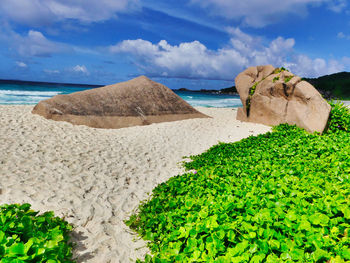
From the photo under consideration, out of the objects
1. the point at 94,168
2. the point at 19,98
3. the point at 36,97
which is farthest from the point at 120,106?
the point at 36,97

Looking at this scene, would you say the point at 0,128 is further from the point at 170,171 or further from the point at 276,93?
the point at 276,93

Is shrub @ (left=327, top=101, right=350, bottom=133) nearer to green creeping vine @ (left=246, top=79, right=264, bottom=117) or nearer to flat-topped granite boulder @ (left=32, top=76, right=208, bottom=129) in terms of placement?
green creeping vine @ (left=246, top=79, right=264, bottom=117)

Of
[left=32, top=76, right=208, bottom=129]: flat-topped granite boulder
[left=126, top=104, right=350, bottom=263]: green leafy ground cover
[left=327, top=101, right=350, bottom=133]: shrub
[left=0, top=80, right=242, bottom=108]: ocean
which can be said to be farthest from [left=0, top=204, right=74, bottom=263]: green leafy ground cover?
[left=0, top=80, right=242, bottom=108]: ocean

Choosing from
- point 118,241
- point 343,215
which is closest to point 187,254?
point 118,241

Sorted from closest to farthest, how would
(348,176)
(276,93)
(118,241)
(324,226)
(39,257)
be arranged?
(39,257) → (324,226) → (118,241) → (348,176) → (276,93)

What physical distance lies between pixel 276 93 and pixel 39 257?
11.6m

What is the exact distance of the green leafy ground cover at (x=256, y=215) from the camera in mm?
2477

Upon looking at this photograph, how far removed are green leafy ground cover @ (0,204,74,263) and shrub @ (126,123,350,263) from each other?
1.07m

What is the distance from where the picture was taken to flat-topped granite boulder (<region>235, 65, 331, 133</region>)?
1032 cm

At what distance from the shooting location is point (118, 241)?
12.6 ft

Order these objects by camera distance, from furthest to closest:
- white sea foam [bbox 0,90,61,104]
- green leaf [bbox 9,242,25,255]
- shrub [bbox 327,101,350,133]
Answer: white sea foam [bbox 0,90,61,104] < shrub [bbox 327,101,350,133] < green leaf [bbox 9,242,25,255]

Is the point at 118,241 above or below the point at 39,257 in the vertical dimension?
below

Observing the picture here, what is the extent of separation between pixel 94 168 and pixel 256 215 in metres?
4.79

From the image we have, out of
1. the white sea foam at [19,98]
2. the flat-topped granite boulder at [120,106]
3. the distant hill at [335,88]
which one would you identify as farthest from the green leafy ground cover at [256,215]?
the distant hill at [335,88]
